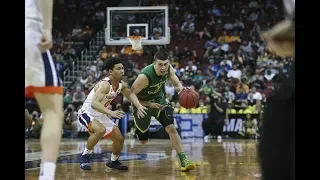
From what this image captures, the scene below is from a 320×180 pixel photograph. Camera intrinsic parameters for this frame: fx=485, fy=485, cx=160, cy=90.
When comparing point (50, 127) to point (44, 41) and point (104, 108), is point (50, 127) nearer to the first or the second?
point (44, 41)

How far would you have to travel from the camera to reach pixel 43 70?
2.88 meters

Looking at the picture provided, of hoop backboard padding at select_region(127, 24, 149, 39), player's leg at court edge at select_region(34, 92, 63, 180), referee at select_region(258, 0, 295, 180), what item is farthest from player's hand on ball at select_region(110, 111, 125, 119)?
hoop backboard padding at select_region(127, 24, 149, 39)

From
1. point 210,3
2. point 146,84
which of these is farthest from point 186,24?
point 146,84

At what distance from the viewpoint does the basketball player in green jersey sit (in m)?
5.02

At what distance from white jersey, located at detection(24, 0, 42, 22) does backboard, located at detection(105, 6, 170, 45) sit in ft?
16.5

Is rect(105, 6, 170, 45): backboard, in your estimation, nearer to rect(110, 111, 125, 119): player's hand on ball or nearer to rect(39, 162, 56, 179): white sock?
rect(110, 111, 125, 119): player's hand on ball

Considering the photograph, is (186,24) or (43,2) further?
(186,24)

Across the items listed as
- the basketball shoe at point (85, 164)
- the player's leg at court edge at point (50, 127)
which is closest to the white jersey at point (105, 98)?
the basketball shoe at point (85, 164)

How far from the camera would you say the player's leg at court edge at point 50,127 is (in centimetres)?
292

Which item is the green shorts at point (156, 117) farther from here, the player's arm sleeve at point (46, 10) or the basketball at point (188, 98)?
the player's arm sleeve at point (46, 10)
